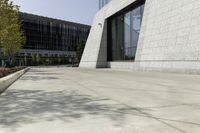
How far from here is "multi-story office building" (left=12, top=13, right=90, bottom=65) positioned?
4688 inches

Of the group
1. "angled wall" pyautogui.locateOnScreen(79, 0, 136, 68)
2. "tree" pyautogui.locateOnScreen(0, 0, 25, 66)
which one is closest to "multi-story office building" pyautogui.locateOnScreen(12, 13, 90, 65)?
"angled wall" pyautogui.locateOnScreen(79, 0, 136, 68)

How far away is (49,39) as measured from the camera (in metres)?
128

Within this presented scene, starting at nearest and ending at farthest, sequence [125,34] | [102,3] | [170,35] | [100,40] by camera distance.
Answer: [170,35], [125,34], [100,40], [102,3]

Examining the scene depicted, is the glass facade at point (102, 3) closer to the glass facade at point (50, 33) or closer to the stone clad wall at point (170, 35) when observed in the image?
the stone clad wall at point (170, 35)

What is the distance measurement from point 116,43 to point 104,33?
3.60m

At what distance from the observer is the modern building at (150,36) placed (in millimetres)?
26492

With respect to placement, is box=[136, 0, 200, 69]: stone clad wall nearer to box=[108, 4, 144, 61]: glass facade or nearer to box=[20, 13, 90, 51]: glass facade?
box=[108, 4, 144, 61]: glass facade

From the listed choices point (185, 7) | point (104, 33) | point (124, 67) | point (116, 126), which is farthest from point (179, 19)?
point (104, 33)

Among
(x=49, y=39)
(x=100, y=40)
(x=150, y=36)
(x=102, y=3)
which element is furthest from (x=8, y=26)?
(x=49, y=39)

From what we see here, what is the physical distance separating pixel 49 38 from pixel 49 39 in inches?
14.4

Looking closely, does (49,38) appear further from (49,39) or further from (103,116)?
(103,116)

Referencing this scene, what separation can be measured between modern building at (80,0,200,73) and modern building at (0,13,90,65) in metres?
62.6

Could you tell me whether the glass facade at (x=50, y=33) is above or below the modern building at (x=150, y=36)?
above

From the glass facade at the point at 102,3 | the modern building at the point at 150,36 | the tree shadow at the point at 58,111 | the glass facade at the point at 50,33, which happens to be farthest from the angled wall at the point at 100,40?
the glass facade at the point at 50,33
